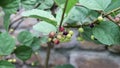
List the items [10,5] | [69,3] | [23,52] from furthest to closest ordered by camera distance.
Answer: [23,52]
[10,5]
[69,3]

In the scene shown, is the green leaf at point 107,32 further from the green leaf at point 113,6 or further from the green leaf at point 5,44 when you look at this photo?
the green leaf at point 5,44

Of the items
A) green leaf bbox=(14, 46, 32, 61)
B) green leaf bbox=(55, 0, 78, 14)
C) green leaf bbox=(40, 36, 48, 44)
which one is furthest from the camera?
green leaf bbox=(40, 36, 48, 44)

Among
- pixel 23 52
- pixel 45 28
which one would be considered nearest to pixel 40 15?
pixel 45 28

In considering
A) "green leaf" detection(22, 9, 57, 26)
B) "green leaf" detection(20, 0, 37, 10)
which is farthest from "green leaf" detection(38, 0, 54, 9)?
"green leaf" detection(22, 9, 57, 26)

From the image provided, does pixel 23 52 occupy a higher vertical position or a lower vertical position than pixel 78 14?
lower

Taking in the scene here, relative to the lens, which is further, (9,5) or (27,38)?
(27,38)

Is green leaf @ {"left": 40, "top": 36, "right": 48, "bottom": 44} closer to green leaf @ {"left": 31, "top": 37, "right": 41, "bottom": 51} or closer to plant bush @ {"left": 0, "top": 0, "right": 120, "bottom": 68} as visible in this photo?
green leaf @ {"left": 31, "top": 37, "right": 41, "bottom": 51}

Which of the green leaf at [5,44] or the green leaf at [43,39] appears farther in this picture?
the green leaf at [43,39]

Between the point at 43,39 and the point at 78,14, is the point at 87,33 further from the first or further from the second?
the point at 43,39

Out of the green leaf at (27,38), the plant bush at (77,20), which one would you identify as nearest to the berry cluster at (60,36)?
the plant bush at (77,20)

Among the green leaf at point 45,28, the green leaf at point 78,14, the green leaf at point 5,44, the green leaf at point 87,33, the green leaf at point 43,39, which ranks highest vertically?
the green leaf at point 78,14
